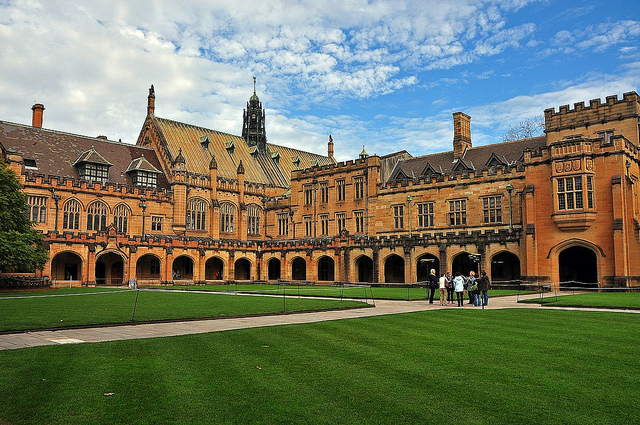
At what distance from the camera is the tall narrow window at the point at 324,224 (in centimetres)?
5944

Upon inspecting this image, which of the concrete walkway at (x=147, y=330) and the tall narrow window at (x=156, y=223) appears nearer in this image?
the concrete walkway at (x=147, y=330)

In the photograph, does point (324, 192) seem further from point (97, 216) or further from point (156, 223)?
point (97, 216)

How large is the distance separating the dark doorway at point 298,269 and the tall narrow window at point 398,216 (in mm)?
12146

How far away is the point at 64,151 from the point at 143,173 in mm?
7924

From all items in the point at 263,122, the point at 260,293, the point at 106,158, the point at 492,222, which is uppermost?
the point at 263,122

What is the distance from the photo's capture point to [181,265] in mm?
57500

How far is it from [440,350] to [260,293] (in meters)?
22.8

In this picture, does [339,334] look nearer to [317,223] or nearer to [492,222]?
[492,222]

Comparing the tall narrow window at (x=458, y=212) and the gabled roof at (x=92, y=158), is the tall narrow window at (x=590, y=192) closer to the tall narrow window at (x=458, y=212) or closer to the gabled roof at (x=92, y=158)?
the tall narrow window at (x=458, y=212)

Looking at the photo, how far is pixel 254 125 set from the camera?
7600 centimetres

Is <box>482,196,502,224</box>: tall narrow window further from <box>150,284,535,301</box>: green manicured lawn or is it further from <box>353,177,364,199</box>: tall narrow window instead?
<box>353,177,364,199</box>: tall narrow window

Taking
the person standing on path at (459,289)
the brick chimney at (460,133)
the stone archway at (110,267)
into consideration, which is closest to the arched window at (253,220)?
the stone archway at (110,267)

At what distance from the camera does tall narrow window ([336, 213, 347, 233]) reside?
2268 inches

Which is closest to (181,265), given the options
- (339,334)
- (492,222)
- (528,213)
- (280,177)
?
(280,177)
